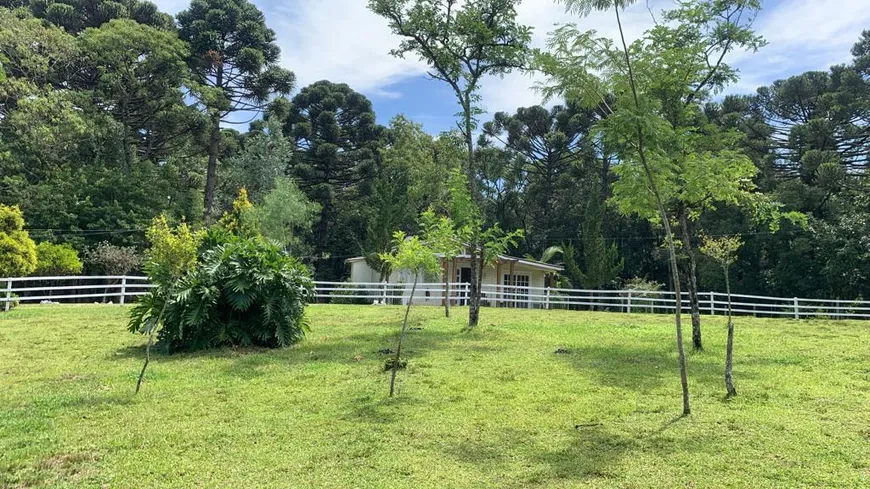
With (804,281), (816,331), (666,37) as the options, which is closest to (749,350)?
(816,331)

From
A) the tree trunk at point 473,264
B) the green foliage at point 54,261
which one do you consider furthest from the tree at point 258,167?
the tree trunk at point 473,264

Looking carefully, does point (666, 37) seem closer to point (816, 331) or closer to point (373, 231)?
point (816, 331)

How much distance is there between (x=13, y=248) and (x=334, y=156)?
23.1m

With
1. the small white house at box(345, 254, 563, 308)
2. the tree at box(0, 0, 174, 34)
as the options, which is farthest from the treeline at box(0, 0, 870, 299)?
the small white house at box(345, 254, 563, 308)

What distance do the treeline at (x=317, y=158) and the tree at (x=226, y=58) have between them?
113 millimetres

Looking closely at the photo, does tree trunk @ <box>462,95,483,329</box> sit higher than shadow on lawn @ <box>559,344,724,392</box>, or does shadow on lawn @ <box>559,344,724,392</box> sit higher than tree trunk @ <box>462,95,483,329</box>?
tree trunk @ <box>462,95,483,329</box>

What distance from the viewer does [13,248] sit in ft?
51.9

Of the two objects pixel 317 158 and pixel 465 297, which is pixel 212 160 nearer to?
pixel 317 158

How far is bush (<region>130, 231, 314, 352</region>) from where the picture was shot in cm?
895

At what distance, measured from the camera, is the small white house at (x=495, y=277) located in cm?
2348

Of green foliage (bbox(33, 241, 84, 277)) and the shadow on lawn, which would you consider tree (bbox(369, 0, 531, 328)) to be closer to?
the shadow on lawn

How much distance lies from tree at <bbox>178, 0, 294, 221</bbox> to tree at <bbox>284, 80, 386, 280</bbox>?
531 cm

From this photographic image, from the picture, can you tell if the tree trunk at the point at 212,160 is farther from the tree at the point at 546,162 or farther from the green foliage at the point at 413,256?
the green foliage at the point at 413,256

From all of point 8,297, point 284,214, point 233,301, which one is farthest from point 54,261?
point 233,301
